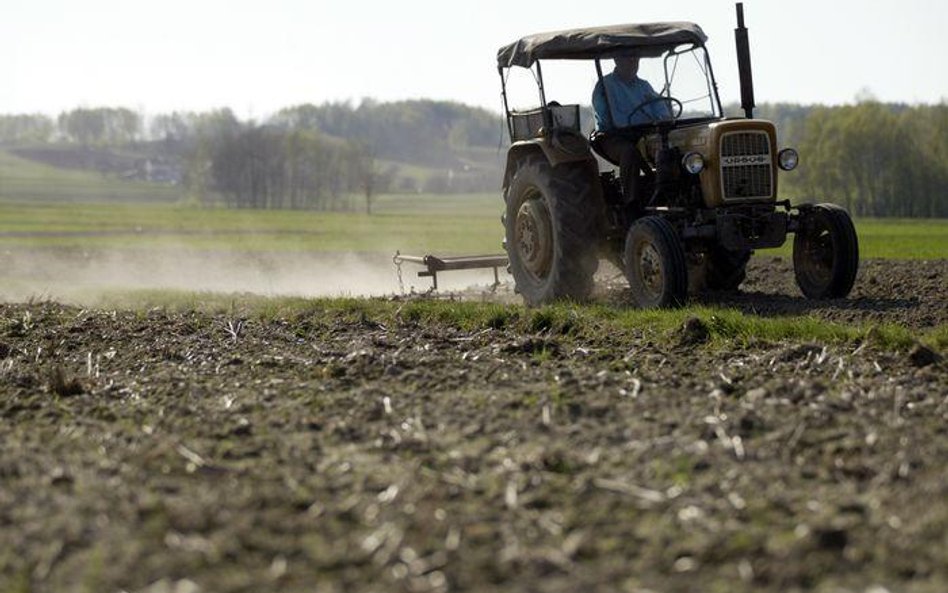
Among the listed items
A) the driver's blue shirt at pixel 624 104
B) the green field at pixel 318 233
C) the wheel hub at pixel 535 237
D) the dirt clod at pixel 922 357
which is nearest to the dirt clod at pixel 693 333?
the dirt clod at pixel 922 357

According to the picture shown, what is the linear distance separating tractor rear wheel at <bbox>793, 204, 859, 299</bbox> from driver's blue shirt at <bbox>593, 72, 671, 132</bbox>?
1.81 meters

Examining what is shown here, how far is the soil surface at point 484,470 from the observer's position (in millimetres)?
4406

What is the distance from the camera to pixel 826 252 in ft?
41.2

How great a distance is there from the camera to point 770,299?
41.1 ft

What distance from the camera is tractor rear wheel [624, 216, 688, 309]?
37.7 ft

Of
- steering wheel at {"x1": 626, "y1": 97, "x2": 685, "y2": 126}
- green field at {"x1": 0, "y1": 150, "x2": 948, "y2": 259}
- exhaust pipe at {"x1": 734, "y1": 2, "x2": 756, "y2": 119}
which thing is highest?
exhaust pipe at {"x1": 734, "y1": 2, "x2": 756, "y2": 119}

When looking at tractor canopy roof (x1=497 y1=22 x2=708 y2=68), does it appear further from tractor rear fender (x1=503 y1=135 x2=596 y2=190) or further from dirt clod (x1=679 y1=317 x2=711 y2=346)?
dirt clod (x1=679 y1=317 x2=711 y2=346)

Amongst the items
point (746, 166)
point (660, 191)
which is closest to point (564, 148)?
point (660, 191)

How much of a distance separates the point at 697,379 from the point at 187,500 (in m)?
3.69

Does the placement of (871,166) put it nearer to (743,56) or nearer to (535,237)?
(535,237)

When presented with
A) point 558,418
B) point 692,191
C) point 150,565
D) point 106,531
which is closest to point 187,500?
point 106,531

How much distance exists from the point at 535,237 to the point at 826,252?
306 cm

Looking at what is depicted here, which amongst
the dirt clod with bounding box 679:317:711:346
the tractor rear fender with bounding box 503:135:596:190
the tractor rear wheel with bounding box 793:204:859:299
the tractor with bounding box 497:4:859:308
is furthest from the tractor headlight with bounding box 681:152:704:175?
the dirt clod with bounding box 679:317:711:346

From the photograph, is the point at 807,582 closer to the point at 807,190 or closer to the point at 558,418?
the point at 558,418
